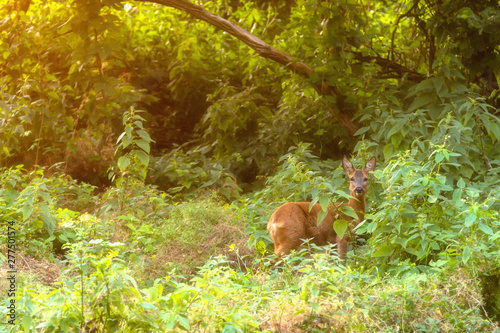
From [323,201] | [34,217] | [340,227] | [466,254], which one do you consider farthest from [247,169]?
[466,254]

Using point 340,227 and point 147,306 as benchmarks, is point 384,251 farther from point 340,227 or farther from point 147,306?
point 147,306

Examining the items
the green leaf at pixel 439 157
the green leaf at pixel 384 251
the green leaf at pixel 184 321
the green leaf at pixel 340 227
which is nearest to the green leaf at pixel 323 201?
the green leaf at pixel 340 227

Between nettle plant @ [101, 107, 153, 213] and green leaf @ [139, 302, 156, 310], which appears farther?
nettle plant @ [101, 107, 153, 213]

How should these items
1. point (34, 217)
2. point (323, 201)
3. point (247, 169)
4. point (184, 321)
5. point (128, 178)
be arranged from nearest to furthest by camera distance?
point (184, 321)
point (323, 201)
point (34, 217)
point (128, 178)
point (247, 169)

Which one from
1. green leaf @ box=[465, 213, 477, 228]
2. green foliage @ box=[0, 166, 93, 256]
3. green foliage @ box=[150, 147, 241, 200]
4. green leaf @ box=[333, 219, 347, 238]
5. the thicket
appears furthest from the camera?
green foliage @ box=[150, 147, 241, 200]

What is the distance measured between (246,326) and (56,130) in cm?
793

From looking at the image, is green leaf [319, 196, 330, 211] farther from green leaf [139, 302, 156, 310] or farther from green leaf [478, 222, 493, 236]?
green leaf [139, 302, 156, 310]

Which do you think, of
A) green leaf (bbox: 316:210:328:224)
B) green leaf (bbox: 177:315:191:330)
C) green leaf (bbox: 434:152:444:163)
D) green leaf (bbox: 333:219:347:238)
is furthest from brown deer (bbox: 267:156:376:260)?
green leaf (bbox: 177:315:191:330)

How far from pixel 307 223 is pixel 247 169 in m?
3.24

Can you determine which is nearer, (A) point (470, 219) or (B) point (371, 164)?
(A) point (470, 219)

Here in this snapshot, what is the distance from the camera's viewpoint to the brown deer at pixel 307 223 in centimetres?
635

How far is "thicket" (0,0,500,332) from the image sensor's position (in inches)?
153

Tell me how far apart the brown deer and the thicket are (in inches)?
6.3

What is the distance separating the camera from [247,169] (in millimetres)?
9688
